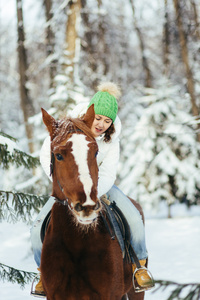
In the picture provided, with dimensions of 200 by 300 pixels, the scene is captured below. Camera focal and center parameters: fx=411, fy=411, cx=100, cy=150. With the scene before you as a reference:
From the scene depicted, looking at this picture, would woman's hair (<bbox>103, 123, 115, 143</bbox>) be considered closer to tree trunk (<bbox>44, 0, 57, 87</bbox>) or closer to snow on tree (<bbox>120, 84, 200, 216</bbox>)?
tree trunk (<bbox>44, 0, 57, 87</bbox>)

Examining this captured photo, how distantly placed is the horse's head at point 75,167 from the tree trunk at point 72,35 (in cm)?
898

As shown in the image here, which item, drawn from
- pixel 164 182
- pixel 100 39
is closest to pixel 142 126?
pixel 164 182

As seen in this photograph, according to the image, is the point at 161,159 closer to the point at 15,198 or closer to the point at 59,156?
the point at 15,198

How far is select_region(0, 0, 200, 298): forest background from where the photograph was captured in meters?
12.7

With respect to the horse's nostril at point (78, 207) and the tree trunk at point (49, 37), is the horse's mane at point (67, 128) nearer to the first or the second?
the horse's nostril at point (78, 207)

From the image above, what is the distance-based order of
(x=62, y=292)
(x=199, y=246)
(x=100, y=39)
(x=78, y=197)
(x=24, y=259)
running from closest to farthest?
(x=78, y=197)
(x=62, y=292)
(x=24, y=259)
(x=199, y=246)
(x=100, y=39)

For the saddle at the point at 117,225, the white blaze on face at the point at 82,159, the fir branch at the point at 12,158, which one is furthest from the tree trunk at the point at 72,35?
the white blaze on face at the point at 82,159

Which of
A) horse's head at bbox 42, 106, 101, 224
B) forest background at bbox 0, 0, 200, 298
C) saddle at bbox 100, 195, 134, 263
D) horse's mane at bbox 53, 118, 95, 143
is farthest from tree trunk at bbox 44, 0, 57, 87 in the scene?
horse's head at bbox 42, 106, 101, 224

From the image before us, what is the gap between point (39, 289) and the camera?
403 centimetres

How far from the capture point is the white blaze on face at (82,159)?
119 inches

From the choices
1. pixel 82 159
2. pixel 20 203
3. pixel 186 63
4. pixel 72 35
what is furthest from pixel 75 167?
pixel 186 63

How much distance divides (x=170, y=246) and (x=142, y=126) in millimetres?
6324

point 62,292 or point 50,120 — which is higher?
point 50,120

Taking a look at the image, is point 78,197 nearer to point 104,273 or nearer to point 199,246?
point 104,273
